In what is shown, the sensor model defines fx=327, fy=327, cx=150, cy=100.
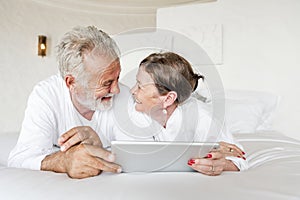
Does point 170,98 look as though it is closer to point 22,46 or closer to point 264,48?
point 264,48

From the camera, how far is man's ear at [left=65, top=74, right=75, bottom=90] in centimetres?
104

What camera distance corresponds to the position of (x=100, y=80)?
93 cm

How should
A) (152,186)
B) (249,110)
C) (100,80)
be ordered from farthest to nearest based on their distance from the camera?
1. (249,110)
2. (100,80)
3. (152,186)

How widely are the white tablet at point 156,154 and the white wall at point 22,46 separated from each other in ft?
9.02

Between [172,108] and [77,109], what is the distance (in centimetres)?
38

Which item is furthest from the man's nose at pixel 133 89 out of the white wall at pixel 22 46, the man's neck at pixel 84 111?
the white wall at pixel 22 46

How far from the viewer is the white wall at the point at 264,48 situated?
245cm

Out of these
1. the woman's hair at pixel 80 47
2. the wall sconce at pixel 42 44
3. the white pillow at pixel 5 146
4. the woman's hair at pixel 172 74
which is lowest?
the white pillow at pixel 5 146

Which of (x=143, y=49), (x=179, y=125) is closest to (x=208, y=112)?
(x=179, y=125)

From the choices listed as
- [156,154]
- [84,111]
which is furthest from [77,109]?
[156,154]

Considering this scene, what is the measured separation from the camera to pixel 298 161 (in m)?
1.12

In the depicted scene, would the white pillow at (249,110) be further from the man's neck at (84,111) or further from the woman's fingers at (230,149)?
the man's neck at (84,111)

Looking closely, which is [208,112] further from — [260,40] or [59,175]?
[260,40]

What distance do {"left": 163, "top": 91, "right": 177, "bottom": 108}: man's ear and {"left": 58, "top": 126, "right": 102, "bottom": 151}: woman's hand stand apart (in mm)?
219
